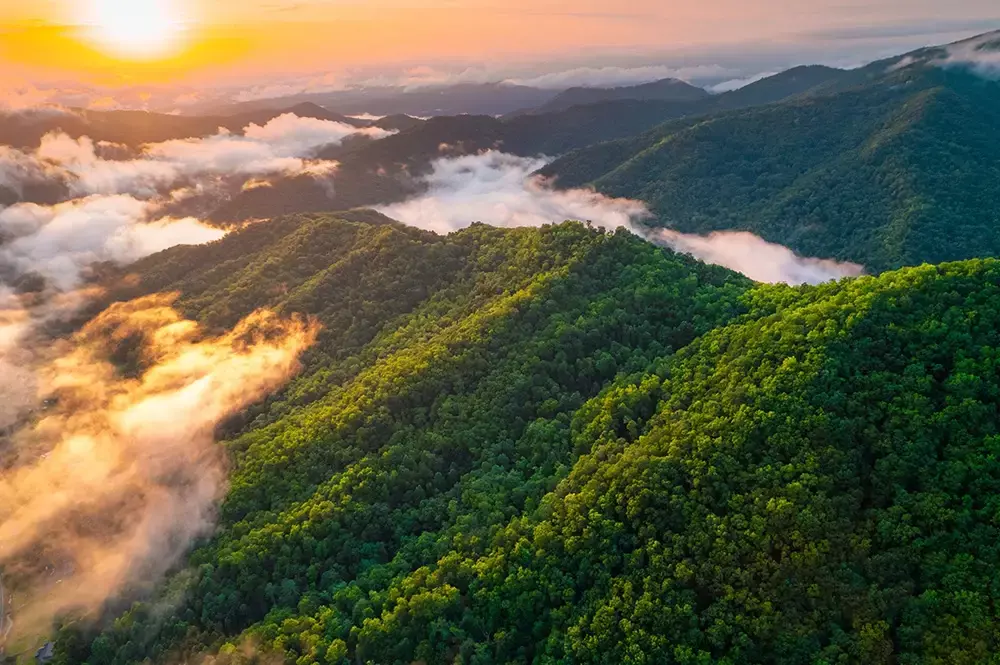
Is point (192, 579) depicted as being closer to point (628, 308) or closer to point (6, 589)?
point (6, 589)

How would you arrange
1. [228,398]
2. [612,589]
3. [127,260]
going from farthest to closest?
[127,260] < [228,398] < [612,589]

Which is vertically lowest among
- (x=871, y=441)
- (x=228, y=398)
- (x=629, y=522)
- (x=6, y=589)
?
(x=6, y=589)

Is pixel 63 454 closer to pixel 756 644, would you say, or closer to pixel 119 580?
pixel 119 580

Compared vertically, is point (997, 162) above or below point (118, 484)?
above

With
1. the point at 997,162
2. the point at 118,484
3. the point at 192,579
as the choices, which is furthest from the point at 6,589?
the point at 997,162

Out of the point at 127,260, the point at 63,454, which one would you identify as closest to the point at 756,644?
the point at 63,454

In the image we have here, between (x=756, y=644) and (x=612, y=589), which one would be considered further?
(x=612, y=589)

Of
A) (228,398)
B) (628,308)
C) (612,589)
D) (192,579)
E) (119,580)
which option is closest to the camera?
(612,589)
